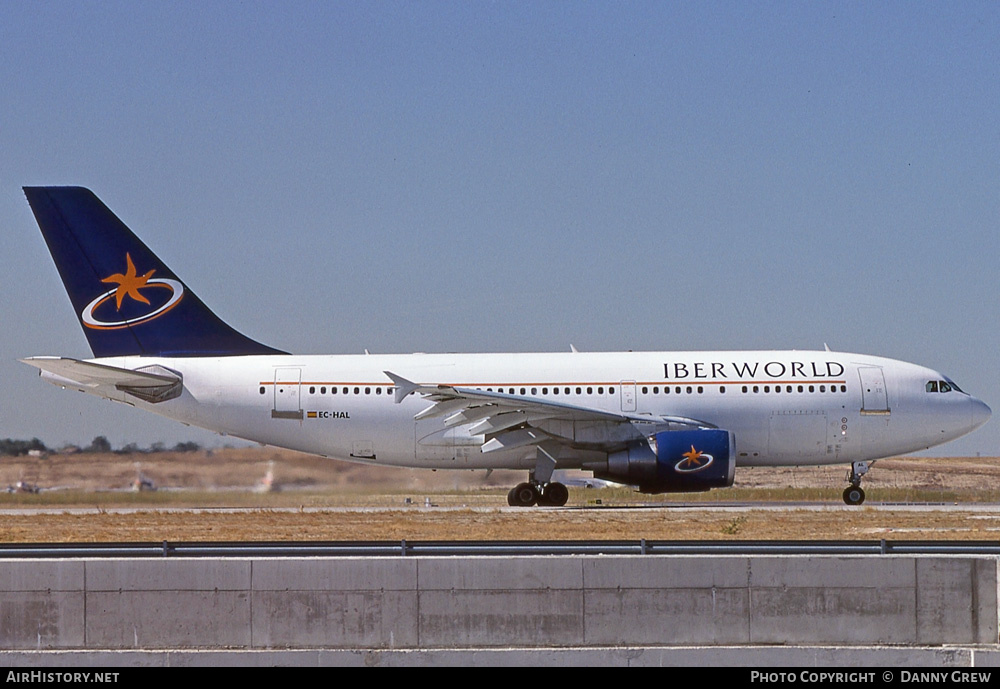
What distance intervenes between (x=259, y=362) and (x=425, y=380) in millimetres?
4203

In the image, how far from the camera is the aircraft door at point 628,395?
3114 centimetres

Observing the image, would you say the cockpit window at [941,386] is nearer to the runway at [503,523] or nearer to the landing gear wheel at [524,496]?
the runway at [503,523]

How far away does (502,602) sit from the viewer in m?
13.5

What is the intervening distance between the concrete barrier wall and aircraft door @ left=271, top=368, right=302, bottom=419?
723 inches

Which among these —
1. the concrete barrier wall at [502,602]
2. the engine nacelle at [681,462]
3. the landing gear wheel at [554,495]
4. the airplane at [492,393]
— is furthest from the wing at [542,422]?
the concrete barrier wall at [502,602]

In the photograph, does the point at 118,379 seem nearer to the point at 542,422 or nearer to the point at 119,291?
the point at 119,291

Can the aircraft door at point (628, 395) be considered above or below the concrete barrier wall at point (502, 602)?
above

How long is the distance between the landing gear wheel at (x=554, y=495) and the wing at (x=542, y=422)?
1.50 ft

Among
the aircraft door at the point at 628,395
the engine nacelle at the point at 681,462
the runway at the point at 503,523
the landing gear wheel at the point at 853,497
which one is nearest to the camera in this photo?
the runway at the point at 503,523

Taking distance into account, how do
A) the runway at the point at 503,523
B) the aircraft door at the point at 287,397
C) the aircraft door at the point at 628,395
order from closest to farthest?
1. the runway at the point at 503,523
2. the aircraft door at the point at 628,395
3. the aircraft door at the point at 287,397

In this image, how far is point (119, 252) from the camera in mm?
33406

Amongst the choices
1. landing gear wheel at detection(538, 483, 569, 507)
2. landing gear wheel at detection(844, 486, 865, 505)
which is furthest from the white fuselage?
landing gear wheel at detection(844, 486, 865, 505)

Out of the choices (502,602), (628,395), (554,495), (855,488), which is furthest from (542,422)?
(502,602)
